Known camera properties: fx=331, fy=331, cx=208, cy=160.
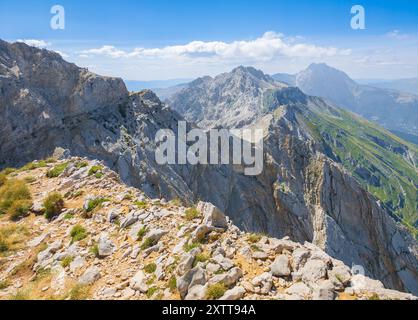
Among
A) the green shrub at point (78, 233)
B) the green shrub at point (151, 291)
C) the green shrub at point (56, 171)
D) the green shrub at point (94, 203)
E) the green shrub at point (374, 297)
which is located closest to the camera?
the green shrub at point (374, 297)

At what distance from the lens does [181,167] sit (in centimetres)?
7444

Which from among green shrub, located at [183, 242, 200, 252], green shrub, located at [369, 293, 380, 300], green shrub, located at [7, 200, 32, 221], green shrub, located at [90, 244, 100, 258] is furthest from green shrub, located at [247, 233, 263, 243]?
green shrub, located at [7, 200, 32, 221]

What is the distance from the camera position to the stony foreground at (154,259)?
457 inches

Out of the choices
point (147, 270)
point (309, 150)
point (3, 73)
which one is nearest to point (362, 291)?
point (147, 270)

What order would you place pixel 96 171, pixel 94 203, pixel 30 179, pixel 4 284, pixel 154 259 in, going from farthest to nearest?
1. pixel 30 179
2. pixel 96 171
3. pixel 94 203
4. pixel 4 284
5. pixel 154 259

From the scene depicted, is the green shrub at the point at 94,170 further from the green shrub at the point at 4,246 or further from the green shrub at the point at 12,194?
the green shrub at the point at 4,246

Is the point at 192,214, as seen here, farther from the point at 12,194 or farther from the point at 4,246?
the point at 12,194

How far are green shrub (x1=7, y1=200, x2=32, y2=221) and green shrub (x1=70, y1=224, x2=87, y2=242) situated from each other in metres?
5.85

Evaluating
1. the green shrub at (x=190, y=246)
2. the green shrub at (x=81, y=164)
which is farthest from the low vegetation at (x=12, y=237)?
the green shrub at (x=190, y=246)

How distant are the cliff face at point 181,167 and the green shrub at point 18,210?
1342 inches

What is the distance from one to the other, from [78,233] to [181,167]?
187 ft

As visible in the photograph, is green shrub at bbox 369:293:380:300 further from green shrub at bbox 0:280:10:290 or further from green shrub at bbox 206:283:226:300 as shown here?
green shrub at bbox 0:280:10:290

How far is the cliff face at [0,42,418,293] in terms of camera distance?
58562 mm

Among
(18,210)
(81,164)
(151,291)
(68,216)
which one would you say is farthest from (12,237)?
(81,164)
